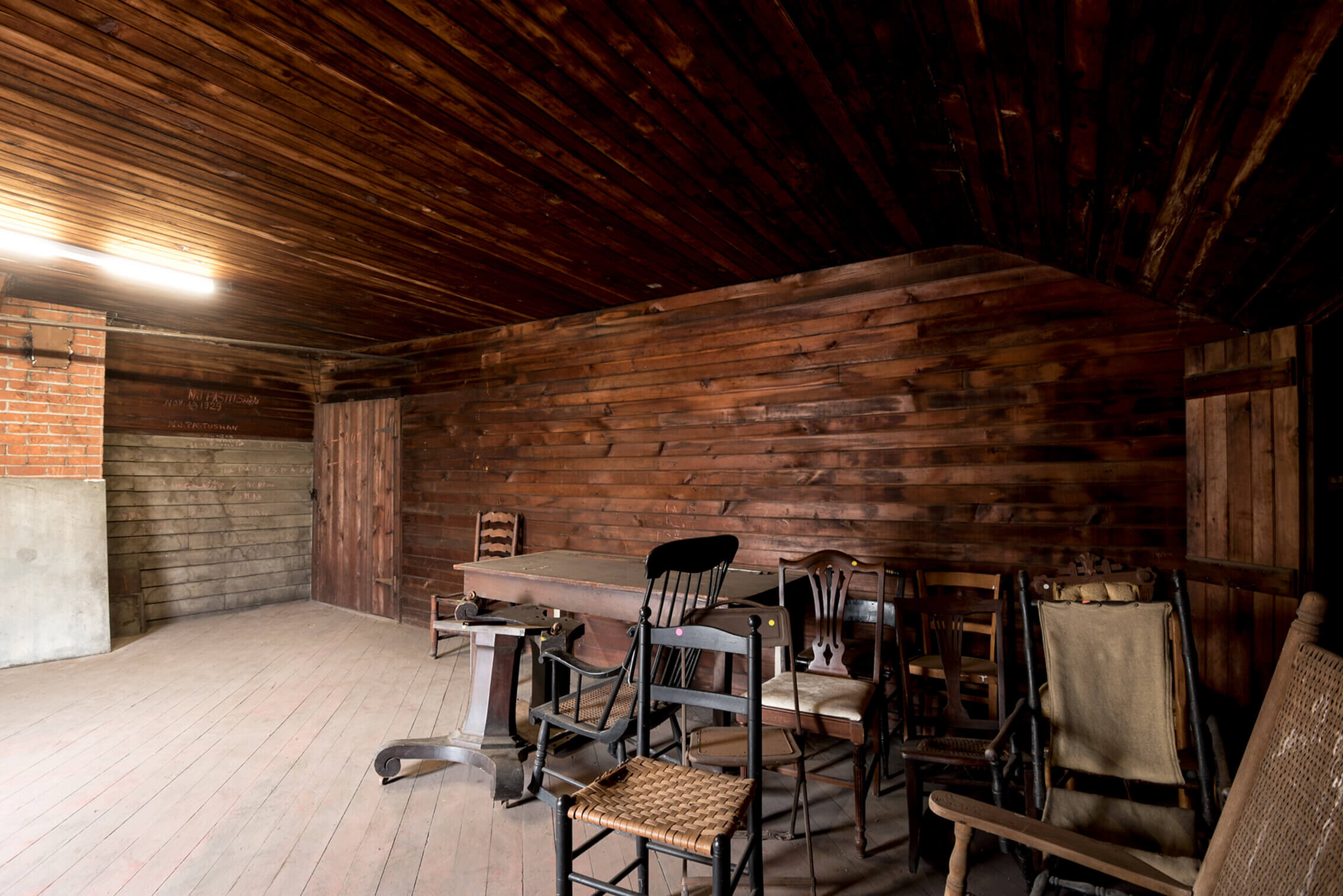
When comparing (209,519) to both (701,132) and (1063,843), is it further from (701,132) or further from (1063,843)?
(1063,843)

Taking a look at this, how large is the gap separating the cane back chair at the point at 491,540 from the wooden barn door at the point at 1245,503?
14.6ft

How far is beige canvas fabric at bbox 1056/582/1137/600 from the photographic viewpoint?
2617mm

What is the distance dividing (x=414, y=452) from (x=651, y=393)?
9.40 ft

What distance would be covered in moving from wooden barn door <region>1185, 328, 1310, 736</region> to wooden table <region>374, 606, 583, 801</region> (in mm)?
2749

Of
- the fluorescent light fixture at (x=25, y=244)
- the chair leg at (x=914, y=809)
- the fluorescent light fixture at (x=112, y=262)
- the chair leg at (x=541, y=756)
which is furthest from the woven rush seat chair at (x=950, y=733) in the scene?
the fluorescent light fixture at (x=25, y=244)

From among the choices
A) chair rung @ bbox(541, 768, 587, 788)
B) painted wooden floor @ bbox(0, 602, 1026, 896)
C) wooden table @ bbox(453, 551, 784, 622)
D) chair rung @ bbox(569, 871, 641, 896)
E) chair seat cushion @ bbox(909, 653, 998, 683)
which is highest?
wooden table @ bbox(453, 551, 784, 622)

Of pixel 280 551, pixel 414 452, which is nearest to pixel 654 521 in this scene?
pixel 414 452

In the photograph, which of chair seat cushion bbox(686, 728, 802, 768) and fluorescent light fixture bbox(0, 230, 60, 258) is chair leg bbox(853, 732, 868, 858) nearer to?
chair seat cushion bbox(686, 728, 802, 768)

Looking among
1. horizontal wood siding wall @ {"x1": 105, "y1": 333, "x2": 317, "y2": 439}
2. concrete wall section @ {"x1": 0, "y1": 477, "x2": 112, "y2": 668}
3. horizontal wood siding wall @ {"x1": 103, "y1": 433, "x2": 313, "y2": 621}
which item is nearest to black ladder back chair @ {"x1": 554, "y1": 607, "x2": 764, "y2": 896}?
concrete wall section @ {"x1": 0, "y1": 477, "x2": 112, "y2": 668}

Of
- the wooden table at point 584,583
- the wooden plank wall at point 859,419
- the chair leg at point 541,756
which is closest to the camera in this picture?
the chair leg at point 541,756

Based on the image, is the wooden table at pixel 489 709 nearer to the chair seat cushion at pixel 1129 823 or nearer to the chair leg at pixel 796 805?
the chair leg at pixel 796 805

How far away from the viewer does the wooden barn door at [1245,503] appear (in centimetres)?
245

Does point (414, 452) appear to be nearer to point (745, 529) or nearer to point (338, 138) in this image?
point (745, 529)

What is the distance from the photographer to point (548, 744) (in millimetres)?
3029
